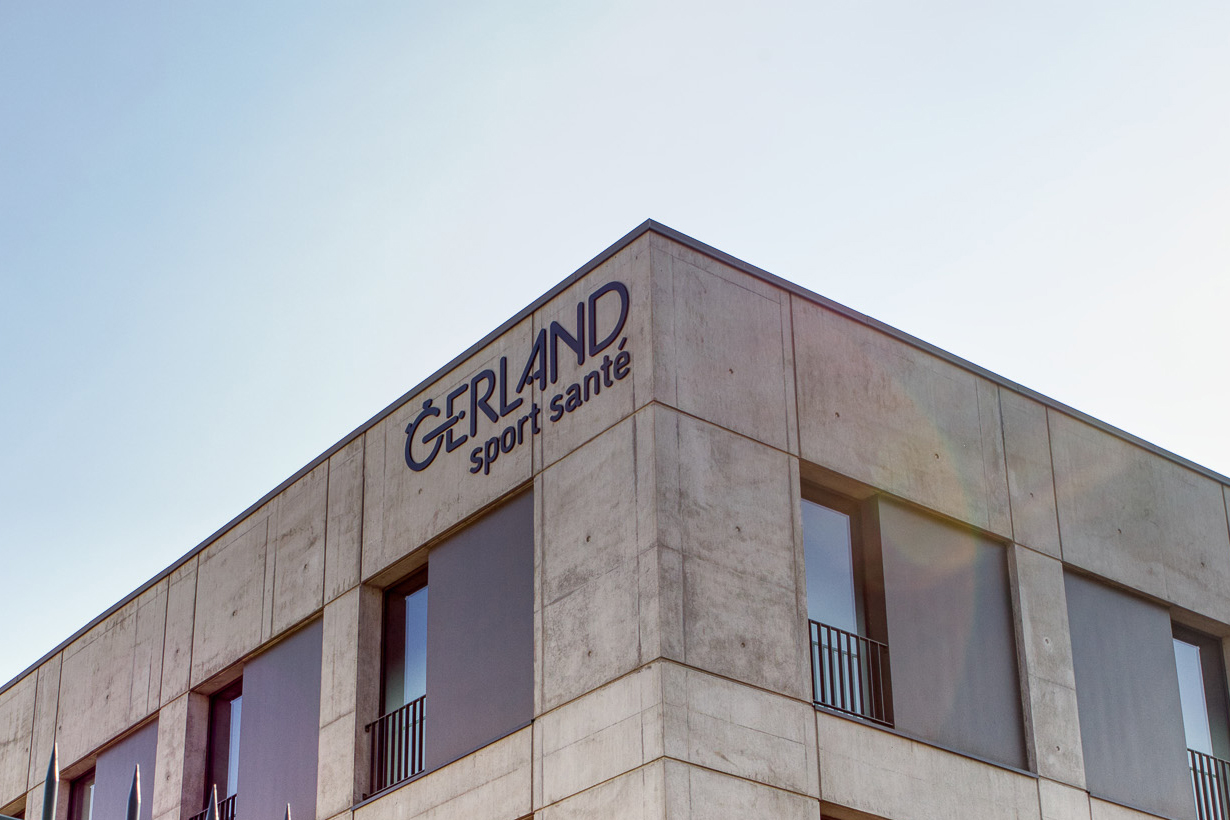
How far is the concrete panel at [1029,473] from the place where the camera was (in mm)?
19312

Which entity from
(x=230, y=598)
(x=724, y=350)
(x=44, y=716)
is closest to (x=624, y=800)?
(x=724, y=350)

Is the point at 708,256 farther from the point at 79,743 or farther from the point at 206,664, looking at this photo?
the point at 79,743

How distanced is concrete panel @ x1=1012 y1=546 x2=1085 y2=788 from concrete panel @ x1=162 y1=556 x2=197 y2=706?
11.3 meters

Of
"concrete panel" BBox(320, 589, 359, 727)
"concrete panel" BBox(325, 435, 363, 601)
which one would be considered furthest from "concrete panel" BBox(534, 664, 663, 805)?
"concrete panel" BBox(325, 435, 363, 601)

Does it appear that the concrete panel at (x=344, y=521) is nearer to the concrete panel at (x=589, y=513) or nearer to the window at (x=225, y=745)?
the window at (x=225, y=745)

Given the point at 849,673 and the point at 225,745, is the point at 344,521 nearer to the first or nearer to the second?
the point at 225,745

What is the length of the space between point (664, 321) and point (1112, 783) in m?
7.63

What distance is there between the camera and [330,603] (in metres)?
20.3

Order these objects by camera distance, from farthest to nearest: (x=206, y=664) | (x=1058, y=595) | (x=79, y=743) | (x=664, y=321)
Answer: (x=79, y=743), (x=206, y=664), (x=1058, y=595), (x=664, y=321)

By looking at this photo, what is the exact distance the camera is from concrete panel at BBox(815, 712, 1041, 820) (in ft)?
53.1

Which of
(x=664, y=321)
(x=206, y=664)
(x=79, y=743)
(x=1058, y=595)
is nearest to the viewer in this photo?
(x=664, y=321)

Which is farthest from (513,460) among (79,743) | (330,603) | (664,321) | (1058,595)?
(79,743)

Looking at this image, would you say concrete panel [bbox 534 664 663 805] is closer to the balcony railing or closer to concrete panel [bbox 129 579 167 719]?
the balcony railing

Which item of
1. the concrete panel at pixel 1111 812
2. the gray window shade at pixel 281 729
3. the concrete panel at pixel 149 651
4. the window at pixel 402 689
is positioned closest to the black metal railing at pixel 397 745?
the window at pixel 402 689
